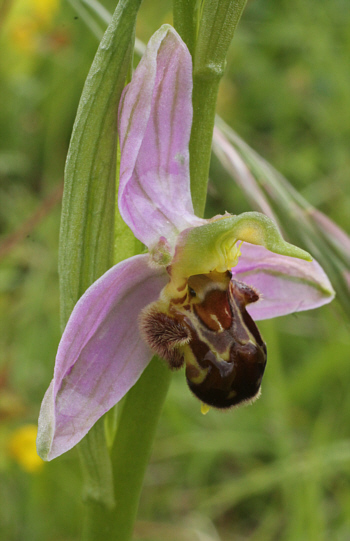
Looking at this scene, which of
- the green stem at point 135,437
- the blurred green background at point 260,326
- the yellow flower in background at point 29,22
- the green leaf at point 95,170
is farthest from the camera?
the yellow flower in background at point 29,22

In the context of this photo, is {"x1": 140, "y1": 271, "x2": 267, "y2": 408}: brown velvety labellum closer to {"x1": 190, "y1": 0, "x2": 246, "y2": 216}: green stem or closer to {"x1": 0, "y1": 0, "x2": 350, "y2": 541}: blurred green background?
{"x1": 190, "y1": 0, "x2": 246, "y2": 216}: green stem

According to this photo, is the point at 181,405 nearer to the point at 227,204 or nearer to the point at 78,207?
the point at 227,204

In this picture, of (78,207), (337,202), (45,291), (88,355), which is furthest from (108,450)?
(337,202)

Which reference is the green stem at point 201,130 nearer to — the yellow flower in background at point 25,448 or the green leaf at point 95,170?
the green leaf at point 95,170

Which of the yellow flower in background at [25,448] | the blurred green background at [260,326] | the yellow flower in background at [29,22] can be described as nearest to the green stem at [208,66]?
the blurred green background at [260,326]

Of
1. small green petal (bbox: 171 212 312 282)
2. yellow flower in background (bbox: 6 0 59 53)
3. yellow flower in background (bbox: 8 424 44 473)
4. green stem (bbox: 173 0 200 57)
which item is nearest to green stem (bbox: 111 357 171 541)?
small green petal (bbox: 171 212 312 282)

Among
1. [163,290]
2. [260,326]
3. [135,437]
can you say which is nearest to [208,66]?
[163,290]

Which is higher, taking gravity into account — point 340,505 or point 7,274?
point 7,274
